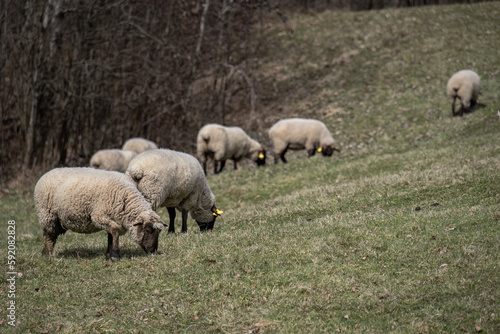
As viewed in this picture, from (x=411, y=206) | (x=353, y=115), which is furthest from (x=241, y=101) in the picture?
(x=411, y=206)

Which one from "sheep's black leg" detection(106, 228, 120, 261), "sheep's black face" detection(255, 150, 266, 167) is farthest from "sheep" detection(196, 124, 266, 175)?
"sheep's black leg" detection(106, 228, 120, 261)

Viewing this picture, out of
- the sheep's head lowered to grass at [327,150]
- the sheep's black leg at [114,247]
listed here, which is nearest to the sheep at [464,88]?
the sheep's head lowered to grass at [327,150]

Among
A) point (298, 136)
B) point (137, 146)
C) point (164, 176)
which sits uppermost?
point (298, 136)

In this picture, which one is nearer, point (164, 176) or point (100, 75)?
point (164, 176)

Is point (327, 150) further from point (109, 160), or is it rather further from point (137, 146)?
point (109, 160)

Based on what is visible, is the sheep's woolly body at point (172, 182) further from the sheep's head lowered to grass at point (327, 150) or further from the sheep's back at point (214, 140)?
the sheep's head lowered to grass at point (327, 150)

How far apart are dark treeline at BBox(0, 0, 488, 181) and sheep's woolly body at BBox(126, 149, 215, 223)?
8.93 metres

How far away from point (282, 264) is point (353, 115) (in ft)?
67.1

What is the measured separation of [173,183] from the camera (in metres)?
10.7

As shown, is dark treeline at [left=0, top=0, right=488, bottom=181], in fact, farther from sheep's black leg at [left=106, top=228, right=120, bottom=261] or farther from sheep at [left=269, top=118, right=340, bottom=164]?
sheep's black leg at [left=106, top=228, right=120, bottom=261]

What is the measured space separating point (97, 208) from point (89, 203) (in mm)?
164

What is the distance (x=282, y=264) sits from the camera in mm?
8055

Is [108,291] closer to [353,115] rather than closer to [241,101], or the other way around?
[353,115]

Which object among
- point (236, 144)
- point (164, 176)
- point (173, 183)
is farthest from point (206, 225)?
point (236, 144)
